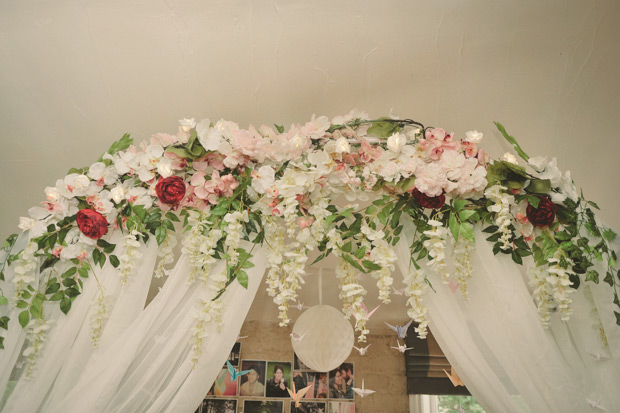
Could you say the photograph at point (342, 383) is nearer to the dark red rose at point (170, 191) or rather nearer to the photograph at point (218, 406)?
the photograph at point (218, 406)

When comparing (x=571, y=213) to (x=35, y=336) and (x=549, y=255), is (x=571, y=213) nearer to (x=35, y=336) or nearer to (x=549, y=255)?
(x=549, y=255)

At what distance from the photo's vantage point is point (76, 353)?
155 cm

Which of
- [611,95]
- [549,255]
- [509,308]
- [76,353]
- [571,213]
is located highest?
[611,95]

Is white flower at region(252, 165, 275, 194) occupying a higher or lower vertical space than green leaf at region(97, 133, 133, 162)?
lower

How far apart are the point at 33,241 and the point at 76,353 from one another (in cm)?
46

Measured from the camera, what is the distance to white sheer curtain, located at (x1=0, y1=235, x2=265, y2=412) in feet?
4.80

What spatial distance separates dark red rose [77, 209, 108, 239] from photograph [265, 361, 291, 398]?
3.59 metres

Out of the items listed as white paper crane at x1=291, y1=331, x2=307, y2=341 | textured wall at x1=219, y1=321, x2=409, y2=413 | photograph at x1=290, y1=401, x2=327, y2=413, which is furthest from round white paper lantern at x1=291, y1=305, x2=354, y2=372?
photograph at x1=290, y1=401, x2=327, y2=413

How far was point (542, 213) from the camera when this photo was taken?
159 cm

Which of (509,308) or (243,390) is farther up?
(509,308)

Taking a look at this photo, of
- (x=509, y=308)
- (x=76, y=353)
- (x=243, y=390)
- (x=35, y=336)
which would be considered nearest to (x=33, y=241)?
(x=35, y=336)

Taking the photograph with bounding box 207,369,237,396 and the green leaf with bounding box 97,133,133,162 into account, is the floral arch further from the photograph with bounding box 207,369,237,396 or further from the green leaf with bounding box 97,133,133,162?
the photograph with bounding box 207,369,237,396

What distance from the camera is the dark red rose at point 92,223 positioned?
5.39 ft

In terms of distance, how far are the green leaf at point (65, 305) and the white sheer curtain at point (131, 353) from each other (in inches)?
0.8
